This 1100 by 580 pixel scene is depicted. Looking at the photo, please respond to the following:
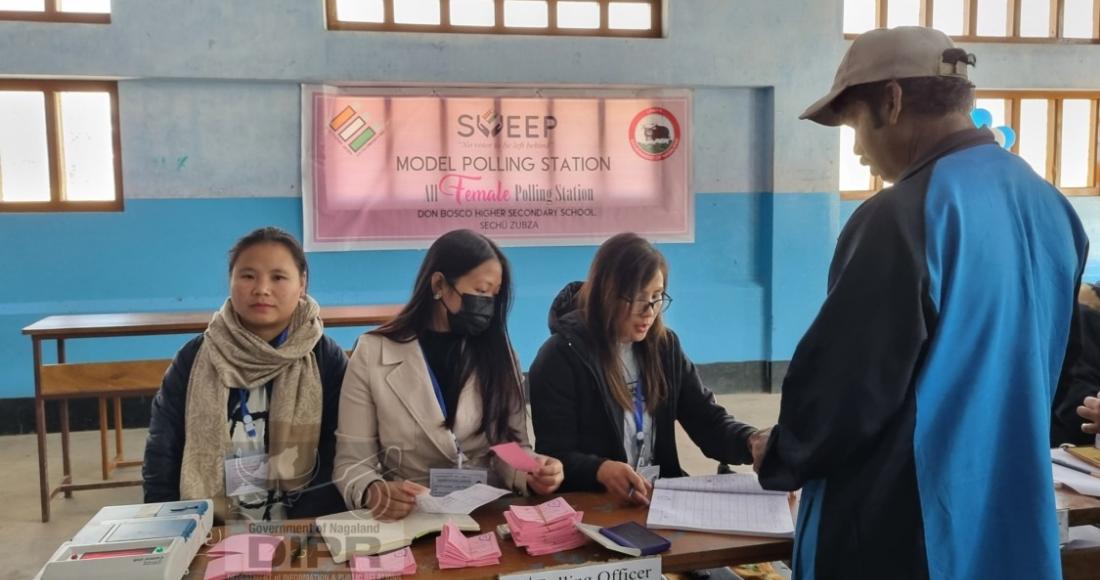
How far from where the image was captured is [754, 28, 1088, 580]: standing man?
1.08 m

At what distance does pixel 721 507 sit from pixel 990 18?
539cm

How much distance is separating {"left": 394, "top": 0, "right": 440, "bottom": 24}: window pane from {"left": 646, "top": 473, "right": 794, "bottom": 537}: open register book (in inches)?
153

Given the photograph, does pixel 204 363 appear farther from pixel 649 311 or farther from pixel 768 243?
pixel 768 243

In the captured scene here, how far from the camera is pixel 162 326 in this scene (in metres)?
3.55

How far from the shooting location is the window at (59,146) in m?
4.56

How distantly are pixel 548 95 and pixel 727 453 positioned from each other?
3.46 meters

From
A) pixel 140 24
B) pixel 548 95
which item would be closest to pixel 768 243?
pixel 548 95

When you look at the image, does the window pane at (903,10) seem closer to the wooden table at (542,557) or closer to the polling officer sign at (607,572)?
the wooden table at (542,557)

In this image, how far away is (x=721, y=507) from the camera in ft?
5.22

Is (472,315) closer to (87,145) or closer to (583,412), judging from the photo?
(583,412)

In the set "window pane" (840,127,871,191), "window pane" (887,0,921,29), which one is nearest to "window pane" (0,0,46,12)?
"window pane" (840,127,871,191)

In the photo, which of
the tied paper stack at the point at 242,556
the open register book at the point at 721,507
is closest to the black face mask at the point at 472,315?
the open register book at the point at 721,507

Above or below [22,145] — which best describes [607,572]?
below

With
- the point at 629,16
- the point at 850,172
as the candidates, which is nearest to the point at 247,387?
the point at 629,16
